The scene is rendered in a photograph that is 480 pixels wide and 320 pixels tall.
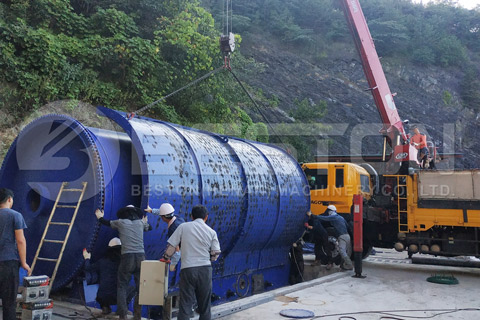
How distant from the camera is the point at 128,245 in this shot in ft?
17.0

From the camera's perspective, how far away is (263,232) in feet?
26.0

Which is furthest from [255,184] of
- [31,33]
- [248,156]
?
[31,33]

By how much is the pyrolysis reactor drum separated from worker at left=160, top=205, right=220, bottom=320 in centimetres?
90

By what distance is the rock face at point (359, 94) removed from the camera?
1435 inches

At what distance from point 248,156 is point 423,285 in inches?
165

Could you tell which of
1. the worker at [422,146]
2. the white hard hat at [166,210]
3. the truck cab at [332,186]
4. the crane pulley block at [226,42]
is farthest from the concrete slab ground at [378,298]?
the crane pulley block at [226,42]

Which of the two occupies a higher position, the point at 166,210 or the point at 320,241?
the point at 166,210

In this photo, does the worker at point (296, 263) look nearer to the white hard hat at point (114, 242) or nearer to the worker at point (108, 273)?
the worker at point (108, 273)

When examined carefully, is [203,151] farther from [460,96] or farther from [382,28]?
[382,28]

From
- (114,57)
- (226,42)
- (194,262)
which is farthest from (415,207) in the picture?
(114,57)

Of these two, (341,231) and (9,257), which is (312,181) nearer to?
(341,231)

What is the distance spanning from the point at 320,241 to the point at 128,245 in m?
6.22

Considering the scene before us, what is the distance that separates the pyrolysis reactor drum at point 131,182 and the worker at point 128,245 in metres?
0.24

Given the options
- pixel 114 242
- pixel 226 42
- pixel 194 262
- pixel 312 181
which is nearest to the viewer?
pixel 194 262
